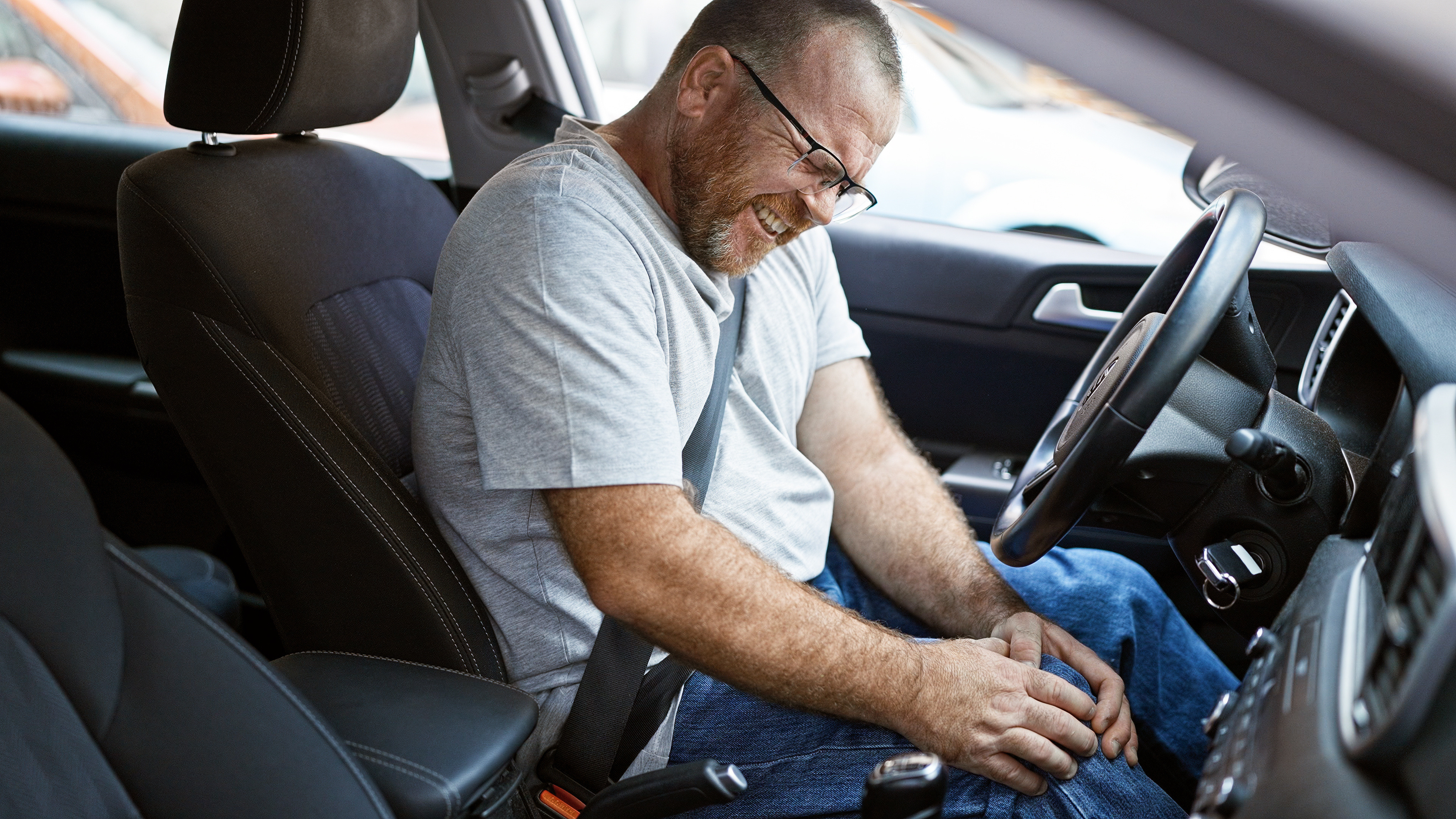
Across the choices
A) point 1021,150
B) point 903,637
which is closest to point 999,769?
point 903,637

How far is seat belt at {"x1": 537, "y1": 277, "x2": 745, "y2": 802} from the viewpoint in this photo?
127 centimetres

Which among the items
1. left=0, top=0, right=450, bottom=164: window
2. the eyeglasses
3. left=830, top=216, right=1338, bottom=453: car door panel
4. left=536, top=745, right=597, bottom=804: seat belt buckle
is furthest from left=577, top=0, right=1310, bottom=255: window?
left=536, top=745, right=597, bottom=804: seat belt buckle

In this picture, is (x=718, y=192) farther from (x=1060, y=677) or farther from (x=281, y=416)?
(x=1060, y=677)

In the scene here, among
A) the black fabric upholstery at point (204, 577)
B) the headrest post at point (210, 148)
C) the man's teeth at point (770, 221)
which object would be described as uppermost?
the headrest post at point (210, 148)

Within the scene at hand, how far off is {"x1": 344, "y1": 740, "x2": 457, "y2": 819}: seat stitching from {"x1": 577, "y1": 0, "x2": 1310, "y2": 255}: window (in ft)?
4.96

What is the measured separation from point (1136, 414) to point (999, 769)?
0.39 metres

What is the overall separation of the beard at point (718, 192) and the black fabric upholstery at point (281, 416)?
0.43m

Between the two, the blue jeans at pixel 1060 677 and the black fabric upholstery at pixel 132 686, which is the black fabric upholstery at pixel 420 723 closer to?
the black fabric upholstery at pixel 132 686

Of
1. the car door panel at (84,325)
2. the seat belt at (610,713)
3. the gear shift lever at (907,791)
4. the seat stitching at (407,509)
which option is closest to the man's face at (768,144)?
the seat belt at (610,713)

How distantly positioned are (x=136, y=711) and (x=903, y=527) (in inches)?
40.6

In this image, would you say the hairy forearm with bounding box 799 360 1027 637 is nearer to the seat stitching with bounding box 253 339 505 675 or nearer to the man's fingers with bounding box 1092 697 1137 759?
the man's fingers with bounding box 1092 697 1137 759

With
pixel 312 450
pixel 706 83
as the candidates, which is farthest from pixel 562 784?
pixel 706 83

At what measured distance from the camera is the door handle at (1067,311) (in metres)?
2.16

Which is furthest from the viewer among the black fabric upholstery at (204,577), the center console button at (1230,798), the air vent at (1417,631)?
the black fabric upholstery at (204,577)
